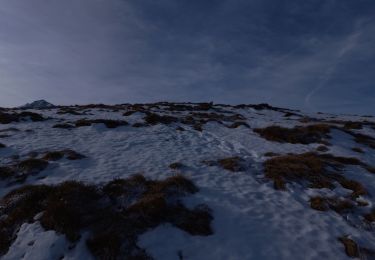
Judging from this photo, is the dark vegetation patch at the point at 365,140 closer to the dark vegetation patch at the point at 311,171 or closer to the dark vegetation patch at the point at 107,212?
the dark vegetation patch at the point at 311,171

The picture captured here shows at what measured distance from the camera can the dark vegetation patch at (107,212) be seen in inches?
294

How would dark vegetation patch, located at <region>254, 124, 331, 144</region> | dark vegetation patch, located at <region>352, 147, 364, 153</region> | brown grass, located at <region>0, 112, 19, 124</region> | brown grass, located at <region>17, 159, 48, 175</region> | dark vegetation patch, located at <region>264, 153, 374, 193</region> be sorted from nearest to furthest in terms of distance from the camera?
dark vegetation patch, located at <region>264, 153, 374, 193</region> < brown grass, located at <region>17, 159, 48, 175</region> < dark vegetation patch, located at <region>352, 147, 364, 153</region> < dark vegetation patch, located at <region>254, 124, 331, 144</region> < brown grass, located at <region>0, 112, 19, 124</region>

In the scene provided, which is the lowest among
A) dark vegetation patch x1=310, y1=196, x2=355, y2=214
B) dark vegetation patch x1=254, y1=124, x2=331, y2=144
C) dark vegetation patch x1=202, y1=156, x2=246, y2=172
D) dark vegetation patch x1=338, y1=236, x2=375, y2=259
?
dark vegetation patch x1=338, y1=236, x2=375, y2=259

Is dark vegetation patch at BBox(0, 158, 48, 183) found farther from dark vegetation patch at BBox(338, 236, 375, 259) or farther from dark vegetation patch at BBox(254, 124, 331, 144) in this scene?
dark vegetation patch at BBox(254, 124, 331, 144)

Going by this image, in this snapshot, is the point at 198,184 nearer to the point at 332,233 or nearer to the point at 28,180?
the point at 332,233

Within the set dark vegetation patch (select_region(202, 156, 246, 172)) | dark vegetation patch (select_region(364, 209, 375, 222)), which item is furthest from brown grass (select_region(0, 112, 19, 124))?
dark vegetation patch (select_region(364, 209, 375, 222))

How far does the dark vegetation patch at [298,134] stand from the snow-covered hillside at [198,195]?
23 centimetres

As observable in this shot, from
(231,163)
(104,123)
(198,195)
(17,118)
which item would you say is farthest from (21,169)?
(17,118)

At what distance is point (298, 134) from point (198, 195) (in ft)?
41.8

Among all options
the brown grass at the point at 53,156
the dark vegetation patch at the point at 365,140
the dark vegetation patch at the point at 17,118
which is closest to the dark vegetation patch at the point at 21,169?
the brown grass at the point at 53,156

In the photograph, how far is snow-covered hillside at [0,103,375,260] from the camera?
7.56m

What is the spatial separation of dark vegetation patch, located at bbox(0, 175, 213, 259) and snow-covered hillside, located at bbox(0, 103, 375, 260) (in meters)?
0.04

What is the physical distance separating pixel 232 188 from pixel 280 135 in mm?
10702

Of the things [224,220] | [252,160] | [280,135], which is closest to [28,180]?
[224,220]
